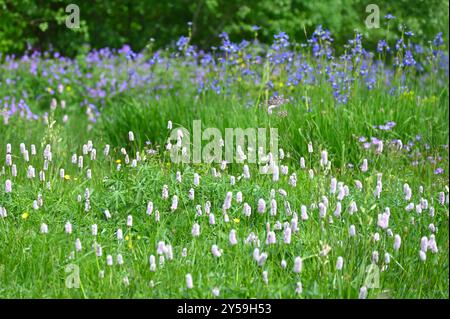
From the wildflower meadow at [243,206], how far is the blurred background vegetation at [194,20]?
16.8 feet

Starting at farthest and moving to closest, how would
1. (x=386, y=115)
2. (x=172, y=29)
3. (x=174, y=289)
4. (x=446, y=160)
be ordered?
(x=172, y=29) < (x=386, y=115) < (x=446, y=160) < (x=174, y=289)

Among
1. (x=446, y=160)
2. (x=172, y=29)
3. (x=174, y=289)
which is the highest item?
(x=172, y=29)

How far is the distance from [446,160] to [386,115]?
691 millimetres

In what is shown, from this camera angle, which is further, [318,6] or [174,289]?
[318,6]

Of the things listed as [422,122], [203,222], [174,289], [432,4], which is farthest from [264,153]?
[432,4]

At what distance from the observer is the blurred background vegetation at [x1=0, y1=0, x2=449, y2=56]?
11.5 metres

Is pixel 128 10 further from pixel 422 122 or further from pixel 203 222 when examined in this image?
pixel 203 222

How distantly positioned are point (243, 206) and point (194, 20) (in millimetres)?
8016

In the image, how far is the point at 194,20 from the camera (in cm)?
1164

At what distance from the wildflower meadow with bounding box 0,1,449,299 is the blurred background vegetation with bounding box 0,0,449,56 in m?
5.12

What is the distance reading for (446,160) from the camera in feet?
17.6

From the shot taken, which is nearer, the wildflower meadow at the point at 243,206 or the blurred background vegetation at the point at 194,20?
the wildflower meadow at the point at 243,206

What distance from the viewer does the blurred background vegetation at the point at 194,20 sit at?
11.5 metres

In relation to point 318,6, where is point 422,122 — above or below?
below
